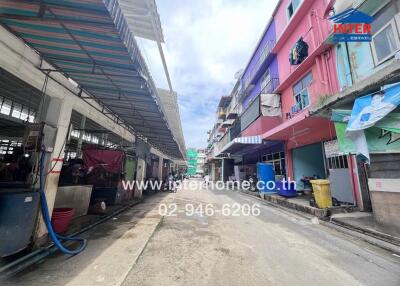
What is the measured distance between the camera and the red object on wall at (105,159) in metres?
7.62

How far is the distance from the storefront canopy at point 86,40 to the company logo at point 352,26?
6820 millimetres

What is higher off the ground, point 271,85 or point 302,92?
point 271,85

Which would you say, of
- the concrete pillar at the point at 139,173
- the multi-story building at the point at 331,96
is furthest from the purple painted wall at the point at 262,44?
the concrete pillar at the point at 139,173

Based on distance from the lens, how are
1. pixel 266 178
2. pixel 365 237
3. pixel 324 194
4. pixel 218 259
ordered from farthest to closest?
1. pixel 266 178
2. pixel 324 194
3. pixel 365 237
4. pixel 218 259

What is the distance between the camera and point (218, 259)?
3.39 metres

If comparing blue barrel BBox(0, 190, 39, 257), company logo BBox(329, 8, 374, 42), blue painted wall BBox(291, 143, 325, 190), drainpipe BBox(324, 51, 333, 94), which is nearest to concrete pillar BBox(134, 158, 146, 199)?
blue barrel BBox(0, 190, 39, 257)

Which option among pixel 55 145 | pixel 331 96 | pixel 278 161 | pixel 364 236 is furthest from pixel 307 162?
pixel 55 145

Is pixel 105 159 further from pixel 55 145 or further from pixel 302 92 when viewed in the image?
pixel 302 92

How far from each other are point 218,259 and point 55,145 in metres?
4.21

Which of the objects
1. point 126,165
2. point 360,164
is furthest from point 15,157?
point 360,164

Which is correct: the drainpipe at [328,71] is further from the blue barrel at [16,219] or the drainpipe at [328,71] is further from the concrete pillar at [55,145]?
the blue barrel at [16,219]

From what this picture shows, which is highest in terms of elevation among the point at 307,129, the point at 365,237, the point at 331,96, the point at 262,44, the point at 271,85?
the point at 262,44

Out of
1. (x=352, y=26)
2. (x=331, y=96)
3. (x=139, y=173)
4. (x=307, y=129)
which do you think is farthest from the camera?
(x=139, y=173)

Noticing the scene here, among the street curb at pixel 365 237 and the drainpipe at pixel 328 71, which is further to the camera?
the drainpipe at pixel 328 71
